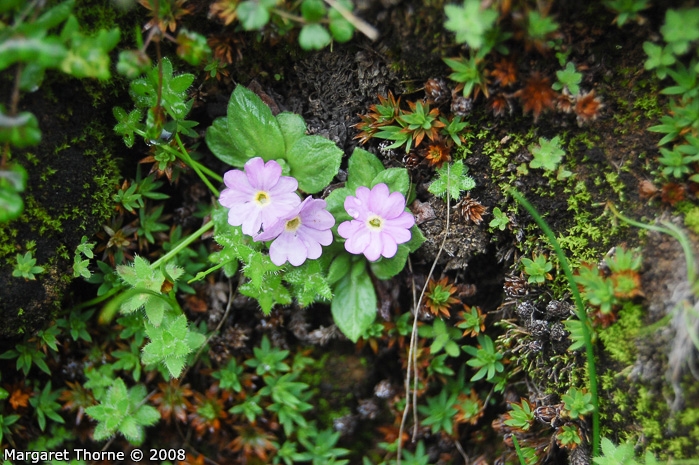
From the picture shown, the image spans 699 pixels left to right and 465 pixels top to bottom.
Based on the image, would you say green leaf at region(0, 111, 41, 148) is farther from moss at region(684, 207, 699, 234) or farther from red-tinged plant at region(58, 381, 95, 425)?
moss at region(684, 207, 699, 234)

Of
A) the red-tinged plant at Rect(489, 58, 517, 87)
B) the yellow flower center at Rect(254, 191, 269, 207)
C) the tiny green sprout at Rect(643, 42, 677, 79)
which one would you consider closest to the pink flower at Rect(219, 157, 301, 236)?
the yellow flower center at Rect(254, 191, 269, 207)

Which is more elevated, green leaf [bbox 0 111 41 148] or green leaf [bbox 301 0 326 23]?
green leaf [bbox 301 0 326 23]

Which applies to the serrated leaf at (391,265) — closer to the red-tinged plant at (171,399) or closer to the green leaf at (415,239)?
the green leaf at (415,239)

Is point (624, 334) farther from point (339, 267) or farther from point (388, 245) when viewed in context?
point (339, 267)

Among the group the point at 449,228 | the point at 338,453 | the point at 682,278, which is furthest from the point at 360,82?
the point at 338,453

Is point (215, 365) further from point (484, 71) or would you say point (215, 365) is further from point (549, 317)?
point (484, 71)

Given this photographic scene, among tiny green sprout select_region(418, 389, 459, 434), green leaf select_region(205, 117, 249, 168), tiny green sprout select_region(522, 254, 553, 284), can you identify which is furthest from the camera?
tiny green sprout select_region(418, 389, 459, 434)

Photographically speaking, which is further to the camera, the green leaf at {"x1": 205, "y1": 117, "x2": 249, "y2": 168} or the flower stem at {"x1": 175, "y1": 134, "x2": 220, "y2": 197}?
the green leaf at {"x1": 205, "y1": 117, "x2": 249, "y2": 168}
